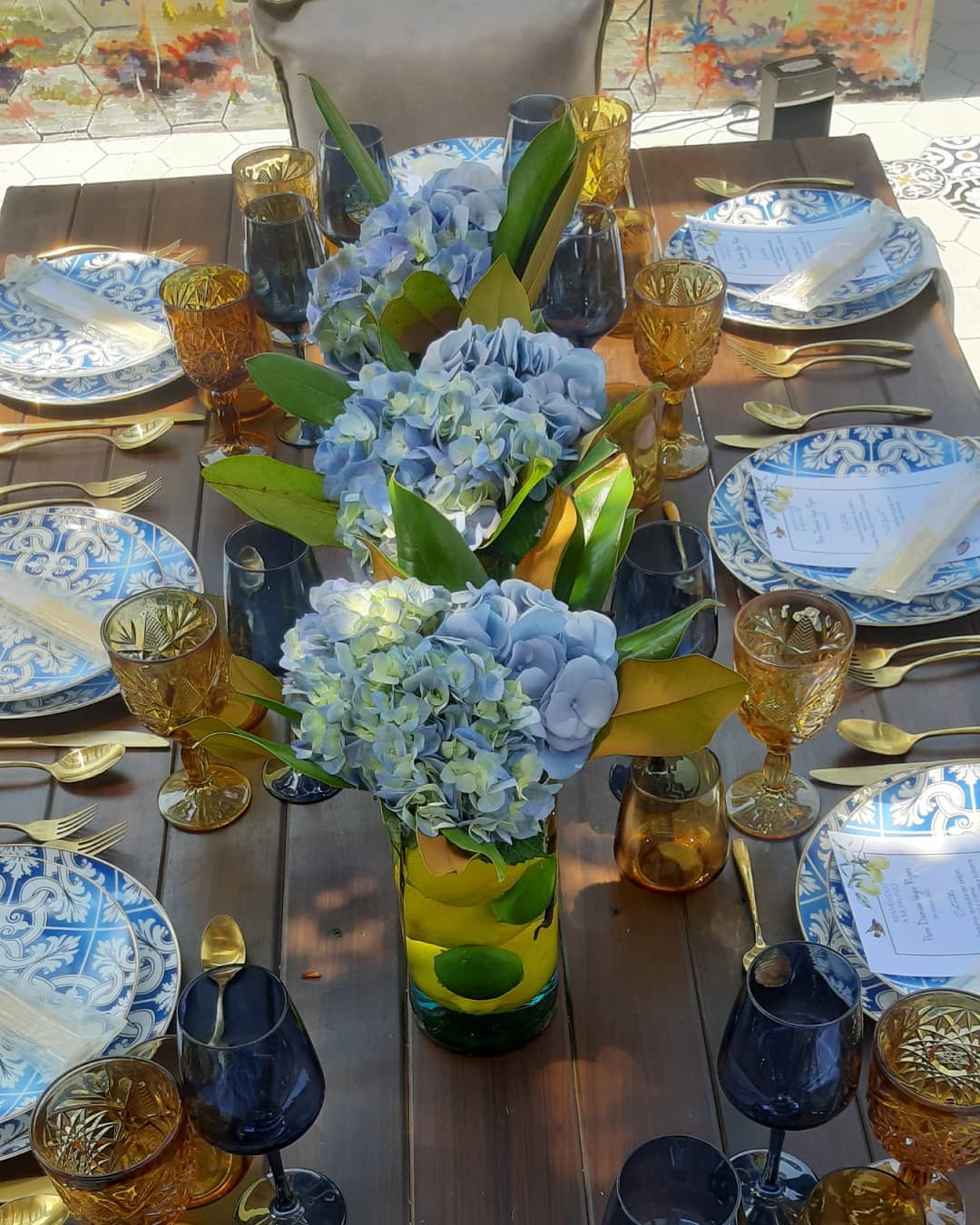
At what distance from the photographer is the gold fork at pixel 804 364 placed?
57.8 inches

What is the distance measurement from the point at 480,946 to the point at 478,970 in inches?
0.6

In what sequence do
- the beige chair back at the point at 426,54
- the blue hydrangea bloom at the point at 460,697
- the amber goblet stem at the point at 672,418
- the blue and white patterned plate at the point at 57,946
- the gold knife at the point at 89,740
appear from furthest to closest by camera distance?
the beige chair back at the point at 426,54 → the amber goblet stem at the point at 672,418 → the gold knife at the point at 89,740 → the blue and white patterned plate at the point at 57,946 → the blue hydrangea bloom at the point at 460,697

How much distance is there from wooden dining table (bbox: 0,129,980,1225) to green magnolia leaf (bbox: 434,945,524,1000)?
0.28 ft

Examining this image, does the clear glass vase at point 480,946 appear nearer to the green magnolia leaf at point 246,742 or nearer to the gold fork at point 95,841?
the green magnolia leaf at point 246,742

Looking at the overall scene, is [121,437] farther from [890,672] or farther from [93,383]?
[890,672]

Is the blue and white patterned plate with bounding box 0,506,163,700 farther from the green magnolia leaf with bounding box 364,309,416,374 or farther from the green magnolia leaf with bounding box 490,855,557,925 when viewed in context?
the green magnolia leaf with bounding box 490,855,557,925

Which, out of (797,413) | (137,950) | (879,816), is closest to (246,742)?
(137,950)

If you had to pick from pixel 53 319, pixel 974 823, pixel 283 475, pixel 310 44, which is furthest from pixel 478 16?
pixel 974 823

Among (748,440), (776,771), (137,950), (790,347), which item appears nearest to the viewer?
(137,950)

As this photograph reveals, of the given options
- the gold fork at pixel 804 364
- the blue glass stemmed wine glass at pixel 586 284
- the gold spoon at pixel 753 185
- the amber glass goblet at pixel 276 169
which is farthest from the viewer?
the gold spoon at pixel 753 185

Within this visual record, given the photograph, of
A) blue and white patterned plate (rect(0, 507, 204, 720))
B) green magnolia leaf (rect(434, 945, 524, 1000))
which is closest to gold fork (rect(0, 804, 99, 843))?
blue and white patterned plate (rect(0, 507, 204, 720))

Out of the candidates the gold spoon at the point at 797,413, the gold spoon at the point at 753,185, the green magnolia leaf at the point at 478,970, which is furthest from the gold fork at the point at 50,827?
the gold spoon at the point at 753,185

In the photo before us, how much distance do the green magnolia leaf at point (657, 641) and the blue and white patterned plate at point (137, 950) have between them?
0.40 meters

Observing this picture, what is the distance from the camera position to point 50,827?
1039 millimetres
